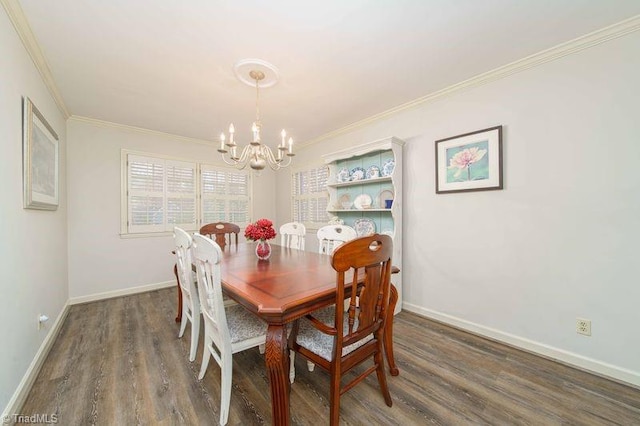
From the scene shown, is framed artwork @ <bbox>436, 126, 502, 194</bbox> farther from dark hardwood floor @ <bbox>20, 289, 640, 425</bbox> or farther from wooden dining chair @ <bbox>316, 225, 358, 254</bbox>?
dark hardwood floor @ <bbox>20, 289, 640, 425</bbox>

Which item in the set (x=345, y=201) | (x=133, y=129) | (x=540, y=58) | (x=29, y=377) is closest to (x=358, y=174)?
(x=345, y=201)

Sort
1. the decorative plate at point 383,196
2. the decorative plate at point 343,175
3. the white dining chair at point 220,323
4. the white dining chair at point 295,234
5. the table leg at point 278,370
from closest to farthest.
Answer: the table leg at point 278,370
the white dining chair at point 220,323
the white dining chair at point 295,234
the decorative plate at point 383,196
the decorative plate at point 343,175

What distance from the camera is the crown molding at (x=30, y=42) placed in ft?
4.91

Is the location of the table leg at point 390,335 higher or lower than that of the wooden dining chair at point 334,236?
lower

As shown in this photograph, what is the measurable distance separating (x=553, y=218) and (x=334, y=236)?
→ 177 centimetres

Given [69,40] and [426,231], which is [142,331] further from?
[426,231]

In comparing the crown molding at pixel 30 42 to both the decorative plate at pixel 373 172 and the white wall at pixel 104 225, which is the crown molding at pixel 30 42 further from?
the decorative plate at pixel 373 172

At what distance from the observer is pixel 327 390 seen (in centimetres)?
163

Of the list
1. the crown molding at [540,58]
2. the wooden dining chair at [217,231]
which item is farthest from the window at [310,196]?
the crown molding at [540,58]

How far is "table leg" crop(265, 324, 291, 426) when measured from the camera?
115 centimetres

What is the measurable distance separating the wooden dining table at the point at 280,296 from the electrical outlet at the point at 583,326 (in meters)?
1.43

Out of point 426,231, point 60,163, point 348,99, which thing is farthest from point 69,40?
point 426,231

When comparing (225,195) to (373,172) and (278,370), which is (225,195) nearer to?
(373,172)

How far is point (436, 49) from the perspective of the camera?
6.32ft
